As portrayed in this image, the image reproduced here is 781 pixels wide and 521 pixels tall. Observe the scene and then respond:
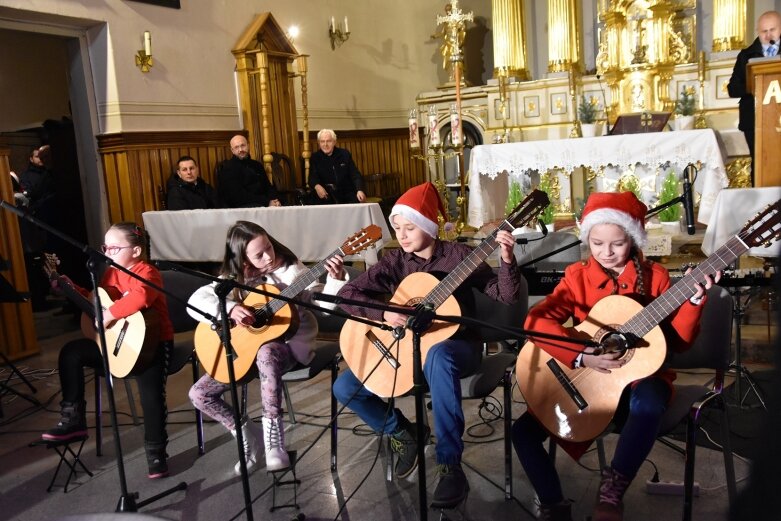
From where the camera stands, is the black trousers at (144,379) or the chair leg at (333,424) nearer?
the chair leg at (333,424)

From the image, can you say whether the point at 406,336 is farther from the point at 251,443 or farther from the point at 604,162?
the point at 604,162

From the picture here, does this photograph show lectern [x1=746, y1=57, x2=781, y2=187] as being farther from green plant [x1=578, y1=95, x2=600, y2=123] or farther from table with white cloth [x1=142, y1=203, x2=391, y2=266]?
green plant [x1=578, y1=95, x2=600, y2=123]

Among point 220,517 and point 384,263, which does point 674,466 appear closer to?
point 384,263

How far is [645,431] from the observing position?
2.32 m

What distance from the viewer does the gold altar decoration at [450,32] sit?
29.6 ft

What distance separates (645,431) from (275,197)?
555 cm

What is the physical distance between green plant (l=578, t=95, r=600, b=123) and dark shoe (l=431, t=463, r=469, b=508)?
697 centimetres

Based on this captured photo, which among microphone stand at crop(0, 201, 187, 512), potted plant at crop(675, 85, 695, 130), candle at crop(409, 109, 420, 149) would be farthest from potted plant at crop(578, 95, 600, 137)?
microphone stand at crop(0, 201, 187, 512)

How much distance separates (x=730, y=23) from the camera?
852 centimetres

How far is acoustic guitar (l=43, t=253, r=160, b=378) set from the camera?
10.6 ft

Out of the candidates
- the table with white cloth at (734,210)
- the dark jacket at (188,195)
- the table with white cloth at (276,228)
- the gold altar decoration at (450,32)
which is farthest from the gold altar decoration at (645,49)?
the dark jacket at (188,195)

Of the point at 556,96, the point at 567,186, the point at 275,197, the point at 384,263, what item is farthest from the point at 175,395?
the point at 556,96

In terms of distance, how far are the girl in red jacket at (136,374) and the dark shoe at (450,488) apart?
1351mm

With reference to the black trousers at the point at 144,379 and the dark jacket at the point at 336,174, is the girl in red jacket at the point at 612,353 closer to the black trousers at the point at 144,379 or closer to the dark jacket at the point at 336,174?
the black trousers at the point at 144,379
